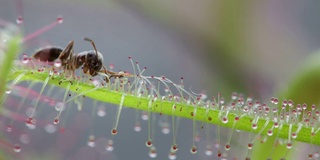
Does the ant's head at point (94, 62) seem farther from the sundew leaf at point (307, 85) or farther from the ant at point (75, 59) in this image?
the sundew leaf at point (307, 85)

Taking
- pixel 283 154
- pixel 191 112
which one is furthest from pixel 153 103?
pixel 283 154

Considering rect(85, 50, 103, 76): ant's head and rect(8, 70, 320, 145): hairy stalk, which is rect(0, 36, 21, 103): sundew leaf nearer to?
rect(8, 70, 320, 145): hairy stalk

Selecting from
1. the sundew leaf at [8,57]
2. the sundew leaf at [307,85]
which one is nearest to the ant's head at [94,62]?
the sundew leaf at [8,57]

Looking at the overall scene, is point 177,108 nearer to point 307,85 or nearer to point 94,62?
point 94,62

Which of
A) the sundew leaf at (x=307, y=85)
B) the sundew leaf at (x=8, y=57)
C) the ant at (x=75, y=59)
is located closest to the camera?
the sundew leaf at (x=8, y=57)

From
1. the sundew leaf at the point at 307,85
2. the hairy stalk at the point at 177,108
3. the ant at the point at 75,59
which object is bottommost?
the hairy stalk at the point at 177,108

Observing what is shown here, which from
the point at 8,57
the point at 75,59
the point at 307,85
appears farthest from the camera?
the point at 307,85

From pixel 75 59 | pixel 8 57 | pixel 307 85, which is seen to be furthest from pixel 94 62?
pixel 307 85

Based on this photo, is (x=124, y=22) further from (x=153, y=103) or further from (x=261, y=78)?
(x=153, y=103)

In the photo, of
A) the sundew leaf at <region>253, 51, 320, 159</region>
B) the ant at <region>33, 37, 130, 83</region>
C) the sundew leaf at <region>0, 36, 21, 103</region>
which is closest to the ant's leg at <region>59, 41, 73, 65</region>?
the ant at <region>33, 37, 130, 83</region>
